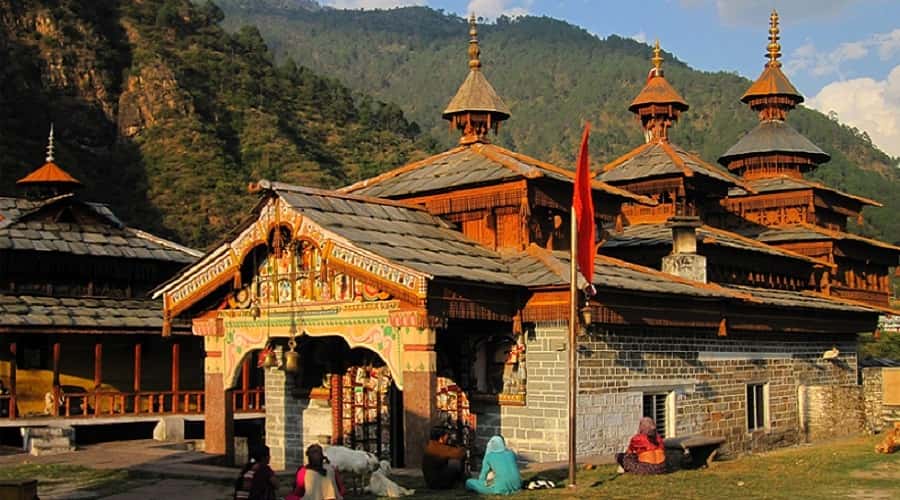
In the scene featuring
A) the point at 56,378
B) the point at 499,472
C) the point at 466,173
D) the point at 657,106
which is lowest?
the point at 499,472

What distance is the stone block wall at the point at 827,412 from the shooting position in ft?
87.7

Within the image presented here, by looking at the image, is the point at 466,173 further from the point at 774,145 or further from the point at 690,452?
the point at 774,145

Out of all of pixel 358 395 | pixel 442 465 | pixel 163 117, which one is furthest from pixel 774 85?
pixel 163 117

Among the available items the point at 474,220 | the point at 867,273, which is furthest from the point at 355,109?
the point at 474,220

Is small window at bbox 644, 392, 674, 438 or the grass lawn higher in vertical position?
small window at bbox 644, 392, 674, 438

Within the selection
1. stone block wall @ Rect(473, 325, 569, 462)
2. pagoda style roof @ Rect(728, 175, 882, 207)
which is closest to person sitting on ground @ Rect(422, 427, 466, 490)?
stone block wall @ Rect(473, 325, 569, 462)

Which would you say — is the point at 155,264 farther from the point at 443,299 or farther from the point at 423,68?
the point at 423,68

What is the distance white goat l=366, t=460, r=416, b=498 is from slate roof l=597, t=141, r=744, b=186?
16262 mm

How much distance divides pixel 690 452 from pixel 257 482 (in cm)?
816

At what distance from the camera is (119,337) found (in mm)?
31250

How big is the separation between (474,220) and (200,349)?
14.5 metres

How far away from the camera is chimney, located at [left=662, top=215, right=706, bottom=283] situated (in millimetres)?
24359

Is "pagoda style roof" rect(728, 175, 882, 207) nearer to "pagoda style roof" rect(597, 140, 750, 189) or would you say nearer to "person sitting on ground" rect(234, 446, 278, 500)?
"pagoda style roof" rect(597, 140, 750, 189)

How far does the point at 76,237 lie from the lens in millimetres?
31875
